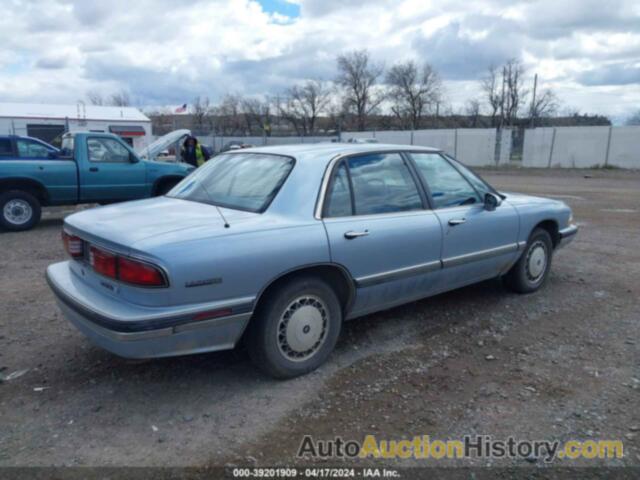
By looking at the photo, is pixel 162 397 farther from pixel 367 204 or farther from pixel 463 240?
pixel 463 240

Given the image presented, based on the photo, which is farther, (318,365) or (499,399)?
(318,365)

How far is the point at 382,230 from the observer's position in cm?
372

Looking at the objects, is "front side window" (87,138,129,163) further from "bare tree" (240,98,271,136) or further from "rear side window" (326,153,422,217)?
"bare tree" (240,98,271,136)

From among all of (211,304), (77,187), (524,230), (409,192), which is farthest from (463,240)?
(77,187)

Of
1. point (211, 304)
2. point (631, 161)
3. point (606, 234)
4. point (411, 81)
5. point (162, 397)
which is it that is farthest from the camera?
point (411, 81)

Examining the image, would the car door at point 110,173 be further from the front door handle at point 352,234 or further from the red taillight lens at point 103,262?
the front door handle at point 352,234

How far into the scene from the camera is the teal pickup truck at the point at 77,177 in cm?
895

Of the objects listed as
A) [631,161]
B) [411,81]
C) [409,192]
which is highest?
[411,81]

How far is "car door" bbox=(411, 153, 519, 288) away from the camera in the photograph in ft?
13.9

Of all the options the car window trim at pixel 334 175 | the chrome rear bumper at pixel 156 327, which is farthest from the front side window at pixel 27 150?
the car window trim at pixel 334 175

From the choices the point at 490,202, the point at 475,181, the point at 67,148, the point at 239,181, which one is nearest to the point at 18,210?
the point at 67,148

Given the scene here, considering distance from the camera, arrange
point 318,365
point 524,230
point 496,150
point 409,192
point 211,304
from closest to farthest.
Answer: point 211,304 → point 318,365 → point 409,192 → point 524,230 → point 496,150

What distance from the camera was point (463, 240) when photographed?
4.32 metres

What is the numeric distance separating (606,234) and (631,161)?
2122 centimetres
